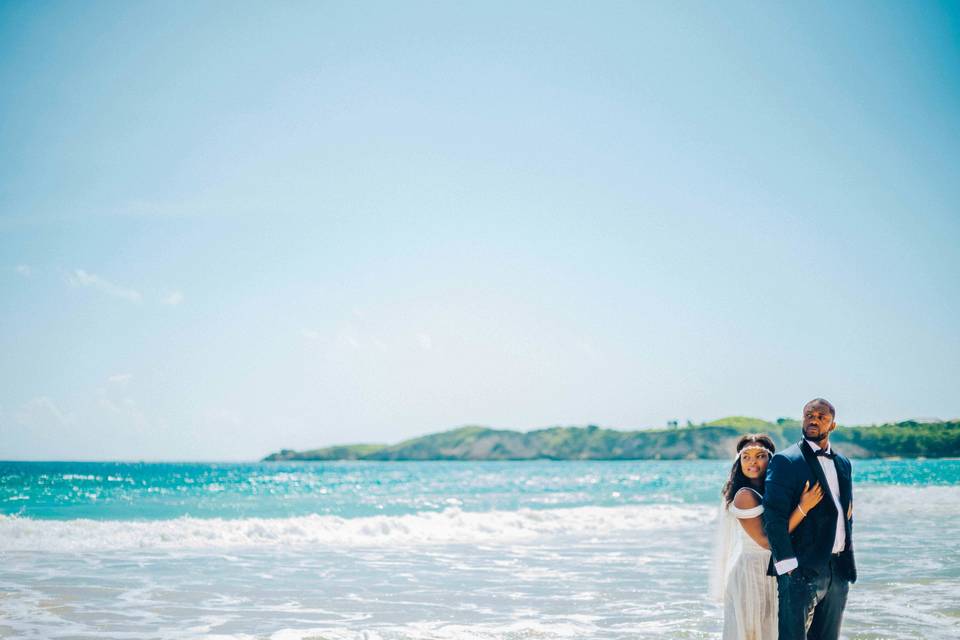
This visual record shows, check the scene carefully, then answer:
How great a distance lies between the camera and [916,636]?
771 centimetres

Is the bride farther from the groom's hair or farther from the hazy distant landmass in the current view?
the hazy distant landmass

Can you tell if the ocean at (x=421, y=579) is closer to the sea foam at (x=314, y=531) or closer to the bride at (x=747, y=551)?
the sea foam at (x=314, y=531)

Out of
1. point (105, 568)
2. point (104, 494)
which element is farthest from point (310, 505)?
point (105, 568)

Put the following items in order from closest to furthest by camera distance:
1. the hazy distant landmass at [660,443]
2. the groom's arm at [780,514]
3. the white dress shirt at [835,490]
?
the groom's arm at [780,514], the white dress shirt at [835,490], the hazy distant landmass at [660,443]

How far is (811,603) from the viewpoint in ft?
14.6

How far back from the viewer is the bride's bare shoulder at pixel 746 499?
4.64 meters

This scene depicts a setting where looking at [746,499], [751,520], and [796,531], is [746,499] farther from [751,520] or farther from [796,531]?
[796,531]

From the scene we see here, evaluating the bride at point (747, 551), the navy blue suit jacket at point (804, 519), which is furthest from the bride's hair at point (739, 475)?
the navy blue suit jacket at point (804, 519)

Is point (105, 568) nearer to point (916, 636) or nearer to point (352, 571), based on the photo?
point (352, 571)

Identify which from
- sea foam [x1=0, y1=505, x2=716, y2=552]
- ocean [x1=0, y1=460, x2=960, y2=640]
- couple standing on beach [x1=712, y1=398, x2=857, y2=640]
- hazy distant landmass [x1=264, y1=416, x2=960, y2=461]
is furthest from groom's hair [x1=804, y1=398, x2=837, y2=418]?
hazy distant landmass [x1=264, y1=416, x2=960, y2=461]

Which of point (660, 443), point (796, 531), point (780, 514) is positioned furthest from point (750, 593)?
point (660, 443)

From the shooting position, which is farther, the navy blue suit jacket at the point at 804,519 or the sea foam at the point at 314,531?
the sea foam at the point at 314,531

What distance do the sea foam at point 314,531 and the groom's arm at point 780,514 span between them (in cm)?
1384

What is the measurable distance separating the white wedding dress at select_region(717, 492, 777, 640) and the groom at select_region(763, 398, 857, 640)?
0.24 metres
